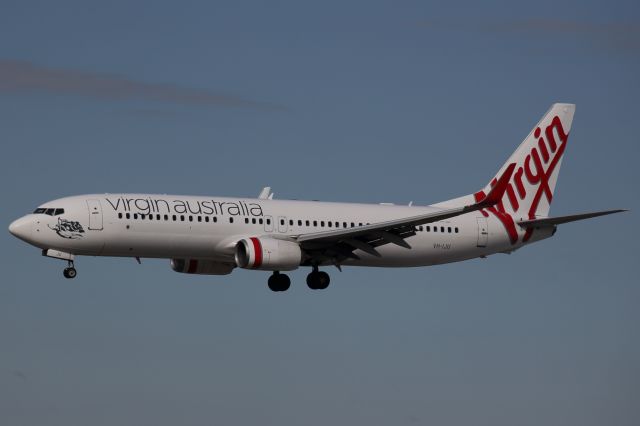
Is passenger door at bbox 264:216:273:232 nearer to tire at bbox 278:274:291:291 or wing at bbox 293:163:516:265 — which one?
wing at bbox 293:163:516:265

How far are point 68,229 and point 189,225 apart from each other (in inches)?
214

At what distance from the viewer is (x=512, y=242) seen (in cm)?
7694

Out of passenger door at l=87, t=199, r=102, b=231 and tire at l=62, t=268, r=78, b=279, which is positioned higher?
passenger door at l=87, t=199, r=102, b=231

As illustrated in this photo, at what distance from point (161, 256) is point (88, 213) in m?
3.93

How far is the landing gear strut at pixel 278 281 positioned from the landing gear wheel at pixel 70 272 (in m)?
10.7

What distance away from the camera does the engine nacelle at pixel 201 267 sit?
73375mm

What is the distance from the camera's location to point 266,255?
68.4 meters

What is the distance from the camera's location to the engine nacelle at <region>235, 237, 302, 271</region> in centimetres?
6825

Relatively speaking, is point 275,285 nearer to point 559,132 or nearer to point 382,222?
point 382,222

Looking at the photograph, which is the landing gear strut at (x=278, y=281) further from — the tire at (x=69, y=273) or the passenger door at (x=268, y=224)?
the tire at (x=69, y=273)

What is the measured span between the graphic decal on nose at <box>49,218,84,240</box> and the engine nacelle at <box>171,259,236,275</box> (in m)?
7.96

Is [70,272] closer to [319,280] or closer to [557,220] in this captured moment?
[319,280]

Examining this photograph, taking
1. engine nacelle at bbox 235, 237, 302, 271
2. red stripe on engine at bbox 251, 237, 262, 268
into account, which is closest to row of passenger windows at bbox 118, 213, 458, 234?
engine nacelle at bbox 235, 237, 302, 271

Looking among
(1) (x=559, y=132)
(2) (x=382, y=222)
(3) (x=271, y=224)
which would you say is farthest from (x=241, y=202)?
(1) (x=559, y=132)
